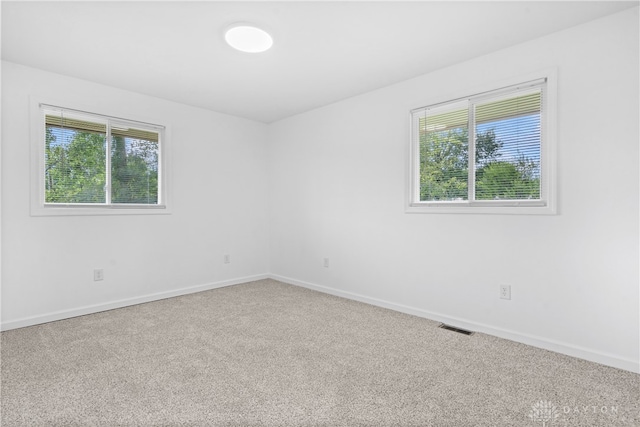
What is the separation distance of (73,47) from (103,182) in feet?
4.48

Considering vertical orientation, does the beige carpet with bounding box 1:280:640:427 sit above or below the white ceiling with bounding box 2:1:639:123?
below

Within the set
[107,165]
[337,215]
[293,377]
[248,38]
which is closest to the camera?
[293,377]

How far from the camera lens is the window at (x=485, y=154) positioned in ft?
8.59

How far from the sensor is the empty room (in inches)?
78.5

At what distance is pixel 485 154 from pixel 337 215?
1.80 metres

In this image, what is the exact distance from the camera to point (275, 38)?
8.35ft

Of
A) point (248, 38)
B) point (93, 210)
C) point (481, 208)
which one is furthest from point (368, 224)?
point (93, 210)

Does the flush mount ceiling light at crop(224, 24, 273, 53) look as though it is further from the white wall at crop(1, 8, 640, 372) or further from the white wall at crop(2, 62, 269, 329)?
the white wall at crop(2, 62, 269, 329)

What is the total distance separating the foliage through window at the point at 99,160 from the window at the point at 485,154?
9.85 feet

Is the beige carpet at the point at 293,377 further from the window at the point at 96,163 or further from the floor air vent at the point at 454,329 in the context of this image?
the window at the point at 96,163

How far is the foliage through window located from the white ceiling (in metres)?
0.46

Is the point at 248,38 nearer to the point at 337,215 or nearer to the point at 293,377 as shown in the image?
the point at 337,215

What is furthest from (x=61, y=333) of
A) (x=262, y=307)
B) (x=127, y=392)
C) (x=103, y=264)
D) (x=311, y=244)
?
(x=311, y=244)

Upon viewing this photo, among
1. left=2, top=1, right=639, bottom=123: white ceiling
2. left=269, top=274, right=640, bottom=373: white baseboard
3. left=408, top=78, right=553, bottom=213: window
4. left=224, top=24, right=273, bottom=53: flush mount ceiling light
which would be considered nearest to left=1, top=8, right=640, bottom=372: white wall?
left=269, top=274, right=640, bottom=373: white baseboard
